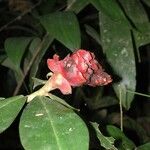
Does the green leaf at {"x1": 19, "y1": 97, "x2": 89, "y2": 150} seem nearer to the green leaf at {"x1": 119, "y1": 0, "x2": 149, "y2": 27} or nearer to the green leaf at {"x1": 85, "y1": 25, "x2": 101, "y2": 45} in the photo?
the green leaf at {"x1": 119, "y1": 0, "x2": 149, "y2": 27}

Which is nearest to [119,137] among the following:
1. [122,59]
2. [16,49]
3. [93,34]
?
[122,59]

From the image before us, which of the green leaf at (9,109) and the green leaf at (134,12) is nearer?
the green leaf at (9,109)

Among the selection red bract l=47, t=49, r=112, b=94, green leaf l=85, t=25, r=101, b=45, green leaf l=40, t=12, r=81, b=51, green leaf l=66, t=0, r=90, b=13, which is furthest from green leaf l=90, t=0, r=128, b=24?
red bract l=47, t=49, r=112, b=94

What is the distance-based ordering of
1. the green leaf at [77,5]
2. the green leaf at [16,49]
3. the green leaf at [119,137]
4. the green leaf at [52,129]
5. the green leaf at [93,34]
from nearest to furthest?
the green leaf at [52,129]
the green leaf at [119,137]
the green leaf at [16,49]
the green leaf at [77,5]
the green leaf at [93,34]

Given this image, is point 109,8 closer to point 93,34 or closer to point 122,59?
point 122,59

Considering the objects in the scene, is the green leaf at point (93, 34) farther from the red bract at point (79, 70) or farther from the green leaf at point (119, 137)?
the red bract at point (79, 70)

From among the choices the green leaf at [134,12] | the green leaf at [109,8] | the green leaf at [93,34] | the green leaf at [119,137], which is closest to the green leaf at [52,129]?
the green leaf at [119,137]
